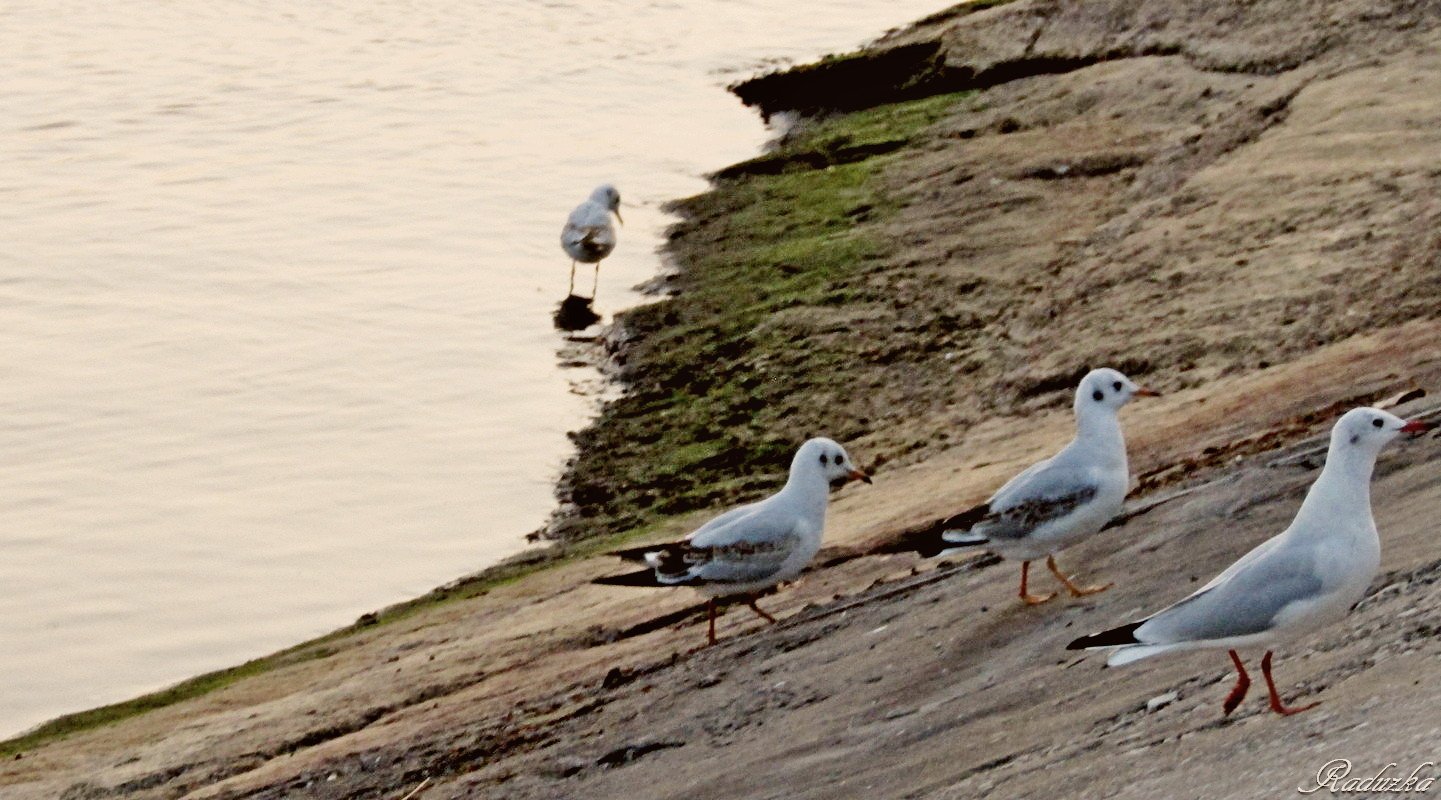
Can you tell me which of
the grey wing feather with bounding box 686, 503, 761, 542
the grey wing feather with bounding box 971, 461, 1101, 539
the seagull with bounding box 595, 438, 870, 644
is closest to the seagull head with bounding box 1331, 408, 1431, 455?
the grey wing feather with bounding box 971, 461, 1101, 539

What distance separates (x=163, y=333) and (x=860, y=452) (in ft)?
25.0

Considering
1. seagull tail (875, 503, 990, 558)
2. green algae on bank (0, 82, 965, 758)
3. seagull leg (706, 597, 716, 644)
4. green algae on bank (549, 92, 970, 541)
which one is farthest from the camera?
green algae on bank (549, 92, 970, 541)

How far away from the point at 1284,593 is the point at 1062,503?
7.01 feet

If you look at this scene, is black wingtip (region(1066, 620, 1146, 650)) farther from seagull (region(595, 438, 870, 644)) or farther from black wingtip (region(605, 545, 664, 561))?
black wingtip (region(605, 545, 664, 561))

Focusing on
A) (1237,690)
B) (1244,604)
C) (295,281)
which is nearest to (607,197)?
(295,281)

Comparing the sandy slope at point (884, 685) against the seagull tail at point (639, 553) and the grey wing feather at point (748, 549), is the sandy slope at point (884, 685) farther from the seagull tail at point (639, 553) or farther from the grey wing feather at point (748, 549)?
the seagull tail at point (639, 553)

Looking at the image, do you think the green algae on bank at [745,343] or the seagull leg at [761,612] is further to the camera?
the green algae on bank at [745,343]

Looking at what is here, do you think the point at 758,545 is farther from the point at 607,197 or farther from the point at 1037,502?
the point at 607,197

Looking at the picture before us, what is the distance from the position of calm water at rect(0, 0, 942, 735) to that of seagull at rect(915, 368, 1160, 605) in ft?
18.7

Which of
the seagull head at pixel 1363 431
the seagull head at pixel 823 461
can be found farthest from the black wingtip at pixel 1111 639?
the seagull head at pixel 823 461

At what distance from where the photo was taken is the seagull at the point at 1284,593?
627cm

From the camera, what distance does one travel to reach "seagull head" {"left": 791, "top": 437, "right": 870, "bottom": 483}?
9.59 metres
